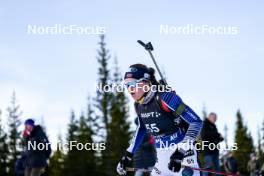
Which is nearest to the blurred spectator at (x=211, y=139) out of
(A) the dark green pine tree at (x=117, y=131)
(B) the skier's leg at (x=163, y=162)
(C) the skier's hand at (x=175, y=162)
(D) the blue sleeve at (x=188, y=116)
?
(B) the skier's leg at (x=163, y=162)

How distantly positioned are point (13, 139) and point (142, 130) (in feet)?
129

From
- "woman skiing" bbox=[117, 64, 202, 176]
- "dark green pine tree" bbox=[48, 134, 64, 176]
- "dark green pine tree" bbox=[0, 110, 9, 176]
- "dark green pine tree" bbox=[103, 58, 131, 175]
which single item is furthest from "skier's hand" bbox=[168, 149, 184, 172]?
"dark green pine tree" bbox=[48, 134, 64, 176]

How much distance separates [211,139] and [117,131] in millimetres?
27371

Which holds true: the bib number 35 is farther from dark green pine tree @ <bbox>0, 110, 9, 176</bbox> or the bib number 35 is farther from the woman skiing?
dark green pine tree @ <bbox>0, 110, 9, 176</bbox>

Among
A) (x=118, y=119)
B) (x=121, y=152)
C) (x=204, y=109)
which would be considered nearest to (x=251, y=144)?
(x=204, y=109)

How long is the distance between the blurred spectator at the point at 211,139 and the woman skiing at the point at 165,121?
6.21 m

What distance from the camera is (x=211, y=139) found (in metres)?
12.7

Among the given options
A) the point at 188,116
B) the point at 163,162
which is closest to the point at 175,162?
the point at 163,162

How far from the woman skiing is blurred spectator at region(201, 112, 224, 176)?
6209 mm

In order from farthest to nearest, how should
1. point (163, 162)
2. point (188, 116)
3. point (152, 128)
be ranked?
point (152, 128)
point (163, 162)
point (188, 116)

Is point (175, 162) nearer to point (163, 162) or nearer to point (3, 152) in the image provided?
point (163, 162)

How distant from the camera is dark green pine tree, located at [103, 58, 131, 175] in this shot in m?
36.4

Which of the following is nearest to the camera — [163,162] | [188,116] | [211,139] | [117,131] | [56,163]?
[188,116]

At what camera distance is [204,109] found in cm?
7394
